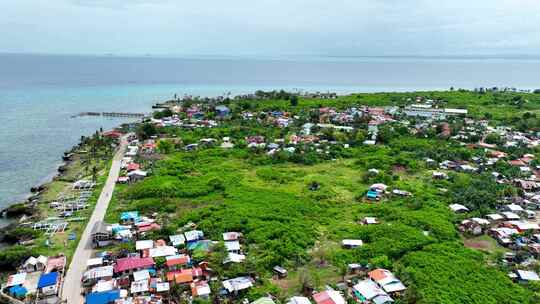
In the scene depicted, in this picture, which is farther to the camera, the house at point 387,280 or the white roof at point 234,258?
the white roof at point 234,258

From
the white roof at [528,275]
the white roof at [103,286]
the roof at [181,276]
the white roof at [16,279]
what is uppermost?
the white roof at [528,275]

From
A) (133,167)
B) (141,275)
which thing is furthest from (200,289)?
(133,167)

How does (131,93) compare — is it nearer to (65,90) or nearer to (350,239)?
(65,90)

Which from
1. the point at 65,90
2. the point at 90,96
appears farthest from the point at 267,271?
the point at 65,90

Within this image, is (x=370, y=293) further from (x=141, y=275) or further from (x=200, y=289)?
(x=141, y=275)

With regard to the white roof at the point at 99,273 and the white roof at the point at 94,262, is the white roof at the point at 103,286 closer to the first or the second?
the white roof at the point at 99,273

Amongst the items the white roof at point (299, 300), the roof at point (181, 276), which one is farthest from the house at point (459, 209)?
the roof at point (181, 276)
